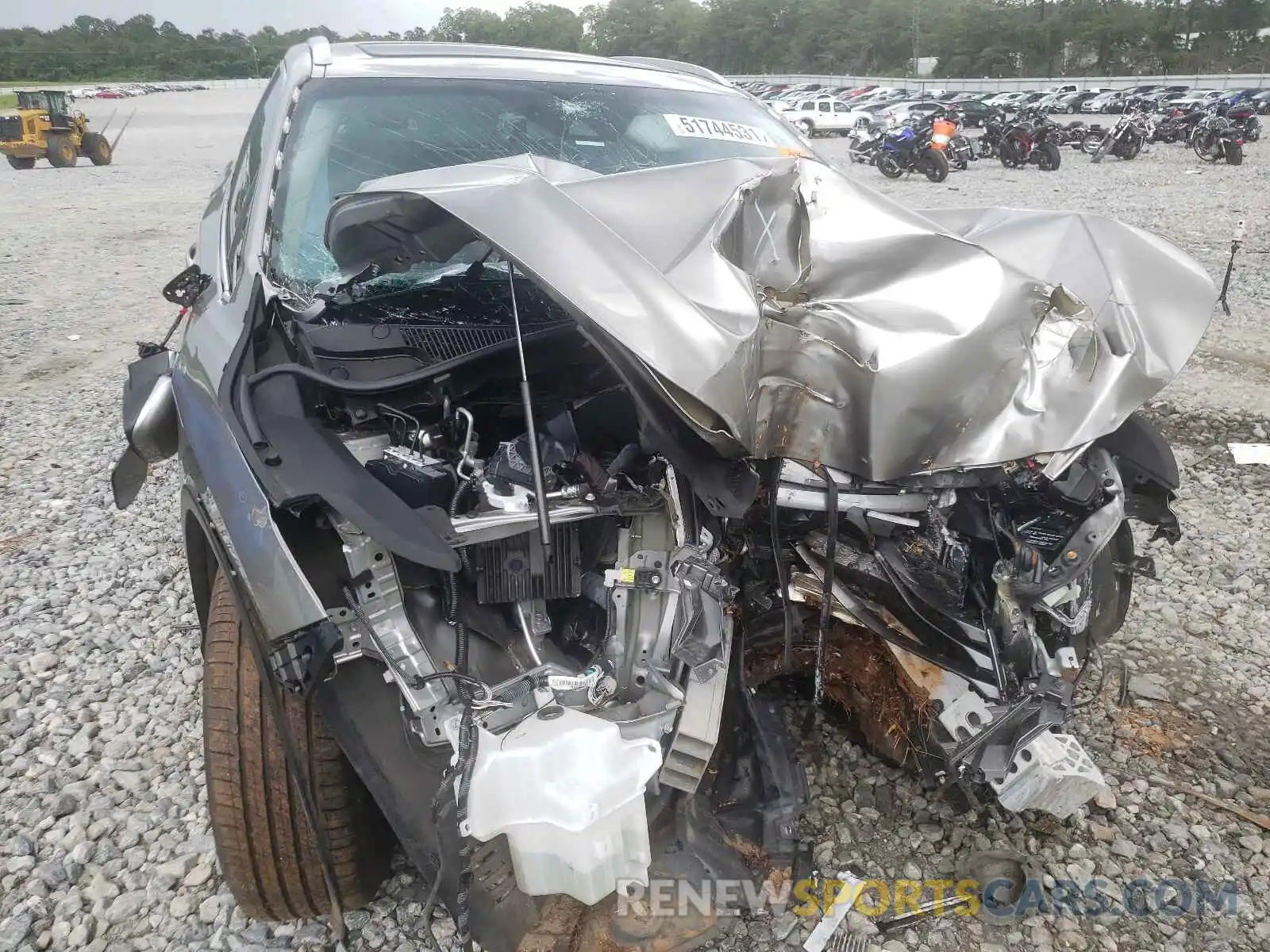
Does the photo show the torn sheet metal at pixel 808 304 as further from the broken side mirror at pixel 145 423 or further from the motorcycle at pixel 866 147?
the motorcycle at pixel 866 147

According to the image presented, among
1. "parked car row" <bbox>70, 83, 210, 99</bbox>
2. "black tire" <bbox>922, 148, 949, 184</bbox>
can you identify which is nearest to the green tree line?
"parked car row" <bbox>70, 83, 210, 99</bbox>

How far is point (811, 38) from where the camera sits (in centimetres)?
5912

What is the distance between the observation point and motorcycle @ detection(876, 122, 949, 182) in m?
14.8

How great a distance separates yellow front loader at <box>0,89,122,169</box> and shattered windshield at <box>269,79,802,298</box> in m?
19.6

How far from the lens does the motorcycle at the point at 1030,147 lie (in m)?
15.6

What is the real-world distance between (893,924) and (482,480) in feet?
4.39

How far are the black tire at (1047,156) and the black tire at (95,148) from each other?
20.0 metres

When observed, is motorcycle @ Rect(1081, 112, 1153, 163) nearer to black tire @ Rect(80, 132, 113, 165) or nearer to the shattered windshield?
the shattered windshield

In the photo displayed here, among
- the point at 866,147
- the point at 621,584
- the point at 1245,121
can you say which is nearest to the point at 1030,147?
the point at 866,147

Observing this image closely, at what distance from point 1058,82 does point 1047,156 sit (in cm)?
2614

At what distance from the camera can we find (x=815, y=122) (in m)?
24.6

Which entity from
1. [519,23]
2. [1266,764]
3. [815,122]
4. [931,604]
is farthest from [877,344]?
[519,23]

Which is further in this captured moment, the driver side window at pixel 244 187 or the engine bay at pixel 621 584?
the driver side window at pixel 244 187

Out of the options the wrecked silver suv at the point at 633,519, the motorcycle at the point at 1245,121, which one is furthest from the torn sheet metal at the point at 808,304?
the motorcycle at the point at 1245,121
